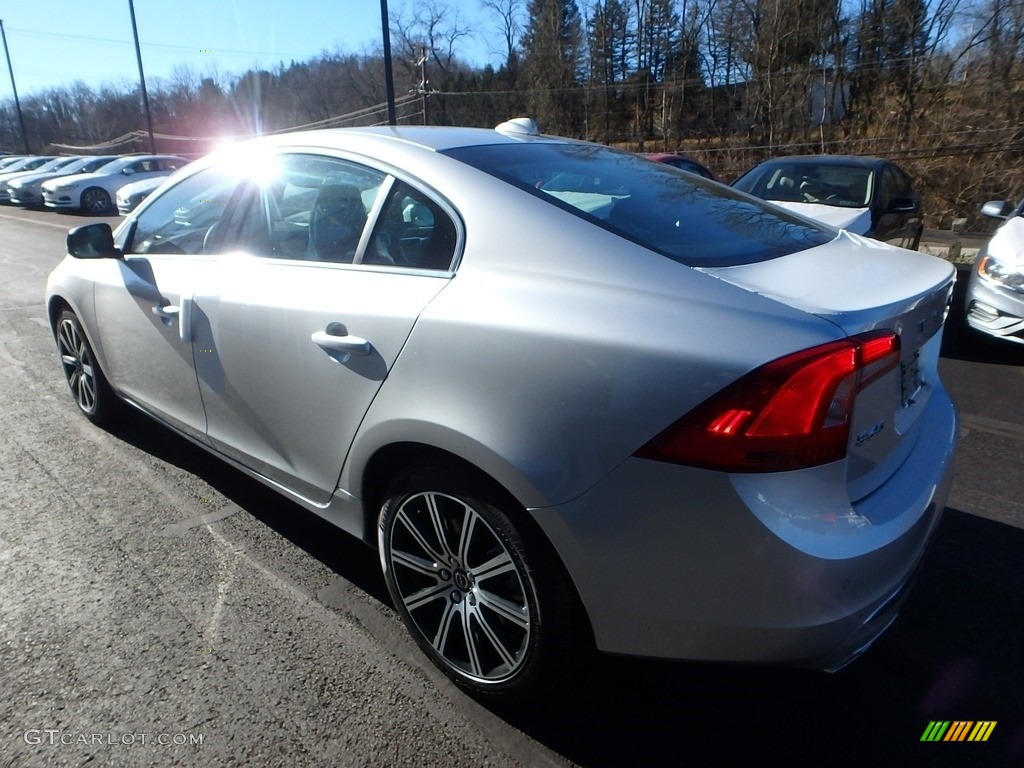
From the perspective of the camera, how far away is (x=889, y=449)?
1896 millimetres

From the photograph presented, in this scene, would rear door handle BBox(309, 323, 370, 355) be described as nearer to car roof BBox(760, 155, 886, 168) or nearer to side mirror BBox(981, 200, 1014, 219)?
side mirror BBox(981, 200, 1014, 219)

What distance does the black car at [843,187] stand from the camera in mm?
7695

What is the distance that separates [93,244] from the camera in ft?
11.7

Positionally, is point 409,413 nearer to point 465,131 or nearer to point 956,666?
point 465,131

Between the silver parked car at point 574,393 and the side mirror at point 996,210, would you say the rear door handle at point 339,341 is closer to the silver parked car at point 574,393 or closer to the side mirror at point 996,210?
the silver parked car at point 574,393

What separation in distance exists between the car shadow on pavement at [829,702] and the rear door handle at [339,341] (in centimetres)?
101

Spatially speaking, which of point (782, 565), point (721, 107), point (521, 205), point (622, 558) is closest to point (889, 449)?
point (782, 565)

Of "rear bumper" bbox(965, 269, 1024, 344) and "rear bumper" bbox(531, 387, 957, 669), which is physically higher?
"rear bumper" bbox(531, 387, 957, 669)

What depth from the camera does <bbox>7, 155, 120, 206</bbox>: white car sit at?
2208cm

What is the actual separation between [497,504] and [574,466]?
0.29m

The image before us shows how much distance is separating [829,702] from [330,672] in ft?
5.02

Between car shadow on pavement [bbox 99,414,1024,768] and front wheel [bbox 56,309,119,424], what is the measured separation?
236 cm

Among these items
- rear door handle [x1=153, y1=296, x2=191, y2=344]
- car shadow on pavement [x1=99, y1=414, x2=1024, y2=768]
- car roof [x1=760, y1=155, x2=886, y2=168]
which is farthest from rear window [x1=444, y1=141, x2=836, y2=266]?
car roof [x1=760, y1=155, x2=886, y2=168]

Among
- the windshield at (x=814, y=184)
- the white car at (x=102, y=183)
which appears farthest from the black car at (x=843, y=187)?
the white car at (x=102, y=183)
